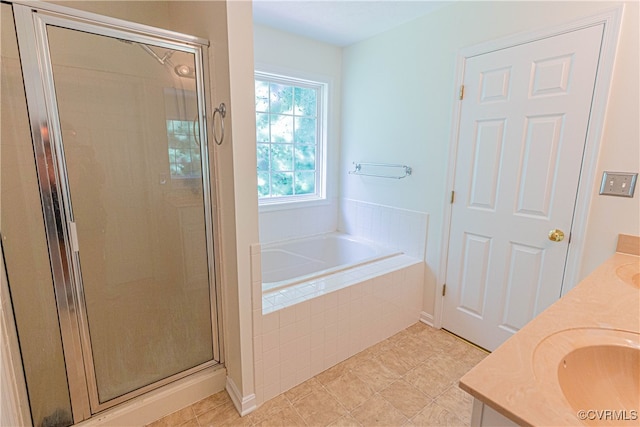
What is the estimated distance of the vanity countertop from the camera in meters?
0.58

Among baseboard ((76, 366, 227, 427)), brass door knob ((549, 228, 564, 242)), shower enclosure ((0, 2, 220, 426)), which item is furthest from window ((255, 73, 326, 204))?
brass door knob ((549, 228, 564, 242))

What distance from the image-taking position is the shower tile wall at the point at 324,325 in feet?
5.44

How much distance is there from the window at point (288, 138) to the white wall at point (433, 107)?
0.96ft

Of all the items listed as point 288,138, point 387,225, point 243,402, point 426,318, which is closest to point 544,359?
point 243,402

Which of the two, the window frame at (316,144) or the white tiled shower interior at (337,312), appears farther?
the window frame at (316,144)

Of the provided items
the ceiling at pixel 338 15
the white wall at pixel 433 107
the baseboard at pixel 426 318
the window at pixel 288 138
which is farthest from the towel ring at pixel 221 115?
the baseboard at pixel 426 318

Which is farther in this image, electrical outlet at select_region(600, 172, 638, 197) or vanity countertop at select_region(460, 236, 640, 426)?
electrical outlet at select_region(600, 172, 638, 197)

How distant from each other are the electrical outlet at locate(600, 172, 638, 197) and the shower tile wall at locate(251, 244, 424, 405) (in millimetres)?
1236

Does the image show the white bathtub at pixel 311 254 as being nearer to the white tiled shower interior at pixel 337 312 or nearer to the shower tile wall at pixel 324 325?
the white tiled shower interior at pixel 337 312

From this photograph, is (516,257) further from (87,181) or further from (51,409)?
(51,409)

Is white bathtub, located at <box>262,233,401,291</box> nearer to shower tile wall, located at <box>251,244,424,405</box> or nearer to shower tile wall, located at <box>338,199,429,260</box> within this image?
shower tile wall, located at <box>338,199,429,260</box>

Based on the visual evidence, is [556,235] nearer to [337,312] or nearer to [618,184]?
[618,184]

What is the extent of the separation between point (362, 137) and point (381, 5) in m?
1.08

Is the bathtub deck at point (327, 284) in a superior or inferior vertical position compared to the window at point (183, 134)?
inferior
